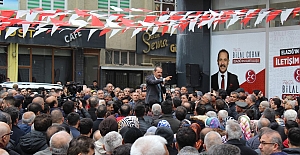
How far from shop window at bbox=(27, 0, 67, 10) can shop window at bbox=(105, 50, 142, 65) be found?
3659mm

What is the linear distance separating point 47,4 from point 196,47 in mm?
8995

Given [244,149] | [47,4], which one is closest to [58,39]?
[47,4]

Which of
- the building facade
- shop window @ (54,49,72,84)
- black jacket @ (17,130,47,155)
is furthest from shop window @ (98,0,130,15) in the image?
black jacket @ (17,130,47,155)

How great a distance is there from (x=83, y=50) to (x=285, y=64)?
12089mm

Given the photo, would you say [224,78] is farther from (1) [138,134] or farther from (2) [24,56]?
(1) [138,134]

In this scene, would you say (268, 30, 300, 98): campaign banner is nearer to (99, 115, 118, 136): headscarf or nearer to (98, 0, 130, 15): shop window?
(98, 0, 130, 15): shop window

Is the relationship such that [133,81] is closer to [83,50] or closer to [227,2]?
[83,50]

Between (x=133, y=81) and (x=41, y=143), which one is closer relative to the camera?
(x=41, y=143)

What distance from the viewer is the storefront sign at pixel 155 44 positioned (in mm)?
27266

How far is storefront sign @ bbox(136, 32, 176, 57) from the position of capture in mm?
27266

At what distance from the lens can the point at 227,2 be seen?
19203 mm

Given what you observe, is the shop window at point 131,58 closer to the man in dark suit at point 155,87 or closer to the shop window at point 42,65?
the shop window at point 42,65

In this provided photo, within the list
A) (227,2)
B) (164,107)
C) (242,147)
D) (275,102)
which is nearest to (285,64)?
(227,2)

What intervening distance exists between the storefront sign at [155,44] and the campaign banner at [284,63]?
10559mm
